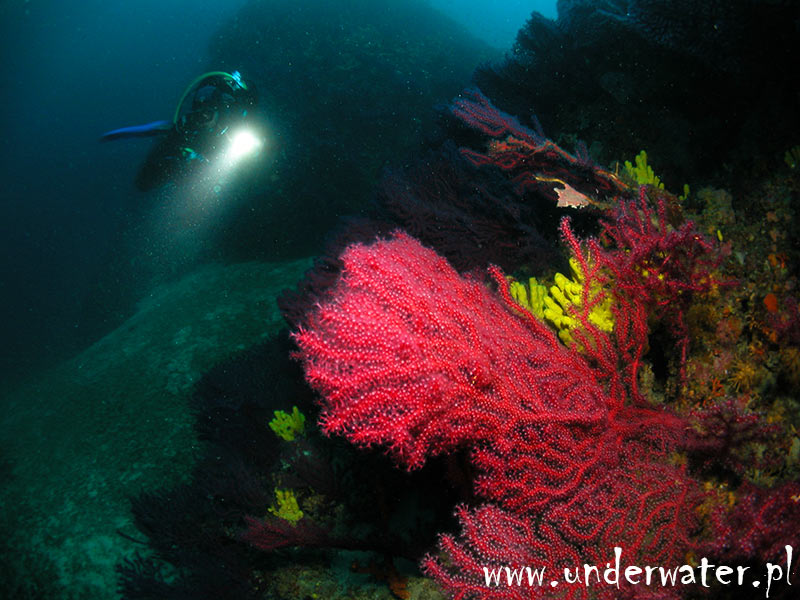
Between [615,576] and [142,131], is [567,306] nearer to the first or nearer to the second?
[615,576]

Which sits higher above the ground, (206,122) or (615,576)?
(615,576)

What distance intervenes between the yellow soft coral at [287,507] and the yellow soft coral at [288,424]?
47 centimetres

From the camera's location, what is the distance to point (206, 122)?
764 centimetres

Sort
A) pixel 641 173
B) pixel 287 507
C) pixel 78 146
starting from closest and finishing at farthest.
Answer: pixel 641 173 < pixel 287 507 < pixel 78 146

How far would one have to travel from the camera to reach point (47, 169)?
106 ft

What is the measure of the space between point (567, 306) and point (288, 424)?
2737 mm

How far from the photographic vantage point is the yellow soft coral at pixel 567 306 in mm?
2301

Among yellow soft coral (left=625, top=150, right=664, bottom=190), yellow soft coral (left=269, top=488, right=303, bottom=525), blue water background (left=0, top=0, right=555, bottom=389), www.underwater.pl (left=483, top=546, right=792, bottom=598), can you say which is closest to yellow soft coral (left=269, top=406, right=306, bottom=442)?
yellow soft coral (left=269, top=488, right=303, bottom=525)

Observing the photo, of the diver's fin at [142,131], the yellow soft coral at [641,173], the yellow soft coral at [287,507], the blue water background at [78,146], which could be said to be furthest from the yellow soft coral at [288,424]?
the blue water background at [78,146]

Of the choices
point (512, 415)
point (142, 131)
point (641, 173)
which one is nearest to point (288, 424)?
point (512, 415)

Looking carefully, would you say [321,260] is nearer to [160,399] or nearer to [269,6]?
[160,399]

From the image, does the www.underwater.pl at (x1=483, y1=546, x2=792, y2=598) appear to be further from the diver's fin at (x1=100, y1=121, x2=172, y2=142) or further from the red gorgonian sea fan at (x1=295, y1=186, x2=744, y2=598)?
the diver's fin at (x1=100, y1=121, x2=172, y2=142)

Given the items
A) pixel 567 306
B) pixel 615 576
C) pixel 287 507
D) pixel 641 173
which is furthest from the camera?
pixel 287 507

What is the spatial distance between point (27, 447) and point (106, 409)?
1.73 meters
